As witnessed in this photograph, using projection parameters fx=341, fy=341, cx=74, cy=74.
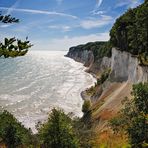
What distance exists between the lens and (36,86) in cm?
13538

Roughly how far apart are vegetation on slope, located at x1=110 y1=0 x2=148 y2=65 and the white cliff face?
65.8 inches

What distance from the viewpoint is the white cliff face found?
65.9 meters

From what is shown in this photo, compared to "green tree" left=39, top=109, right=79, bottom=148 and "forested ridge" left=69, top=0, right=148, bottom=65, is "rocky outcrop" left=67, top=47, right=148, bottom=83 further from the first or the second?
"green tree" left=39, top=109, right=79, bottom=148

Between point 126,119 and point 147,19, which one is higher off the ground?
point 147,19

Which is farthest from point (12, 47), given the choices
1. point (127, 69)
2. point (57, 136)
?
point (127, 69)

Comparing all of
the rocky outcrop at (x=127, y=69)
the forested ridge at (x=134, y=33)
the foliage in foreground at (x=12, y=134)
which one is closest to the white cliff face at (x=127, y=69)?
the rocky outcrop at (x=127, y=69)

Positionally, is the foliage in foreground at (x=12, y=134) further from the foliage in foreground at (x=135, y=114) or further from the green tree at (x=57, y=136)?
the foliage in foreground at (x=135, y=114)

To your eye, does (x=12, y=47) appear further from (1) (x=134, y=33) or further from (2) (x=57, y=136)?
(1) (x=134, y=33)

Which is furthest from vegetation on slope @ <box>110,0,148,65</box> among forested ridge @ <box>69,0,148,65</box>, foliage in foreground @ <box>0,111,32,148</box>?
foliage in foreground @ <box>0,111,32,148</box>

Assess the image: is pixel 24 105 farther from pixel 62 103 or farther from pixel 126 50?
pixel 126 50

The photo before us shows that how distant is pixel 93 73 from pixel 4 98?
66.0 metres

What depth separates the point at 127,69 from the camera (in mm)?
80375

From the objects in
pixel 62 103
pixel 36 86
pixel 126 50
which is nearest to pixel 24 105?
pixel 62 103

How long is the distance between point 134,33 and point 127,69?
857 centimetres
